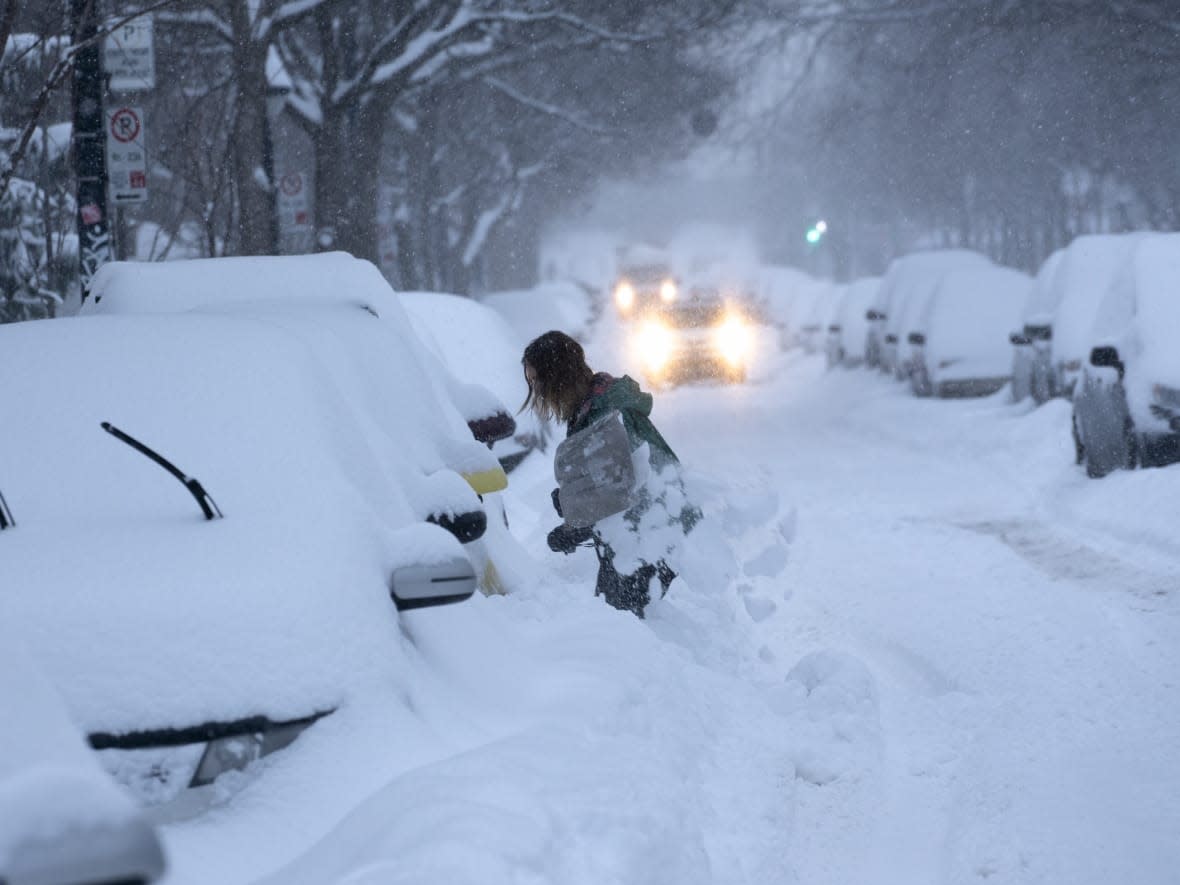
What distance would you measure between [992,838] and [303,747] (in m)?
2.49

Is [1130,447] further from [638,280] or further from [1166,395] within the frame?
[638,280]

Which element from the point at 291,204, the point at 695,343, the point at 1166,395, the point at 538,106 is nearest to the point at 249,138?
the point at 291,204

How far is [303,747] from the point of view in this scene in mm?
3732

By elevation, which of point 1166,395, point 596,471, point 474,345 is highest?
point 596,471

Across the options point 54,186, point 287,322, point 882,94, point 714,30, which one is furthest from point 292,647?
point 882,94

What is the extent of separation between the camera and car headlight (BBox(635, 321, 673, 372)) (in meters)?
31.8

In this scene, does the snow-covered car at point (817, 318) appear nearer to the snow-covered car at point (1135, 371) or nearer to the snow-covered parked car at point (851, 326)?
the snow-covered parked car at point (851, 326)

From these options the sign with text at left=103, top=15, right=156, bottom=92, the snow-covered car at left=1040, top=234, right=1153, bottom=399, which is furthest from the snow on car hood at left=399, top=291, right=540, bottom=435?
the snow-covered car at left=1040, top=234, right=1153, bottom=399

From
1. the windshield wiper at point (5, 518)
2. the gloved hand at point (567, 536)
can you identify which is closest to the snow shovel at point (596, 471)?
the gloved hand at point (567, 536)

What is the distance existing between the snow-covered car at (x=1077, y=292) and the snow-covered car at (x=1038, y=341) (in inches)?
2.8

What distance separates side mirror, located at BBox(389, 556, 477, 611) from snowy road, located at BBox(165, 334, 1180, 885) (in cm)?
18

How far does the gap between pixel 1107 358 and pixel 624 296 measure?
35.4 metres

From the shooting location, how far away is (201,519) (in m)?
4.26

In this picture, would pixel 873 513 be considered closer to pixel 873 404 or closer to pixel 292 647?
pixel 292 647
